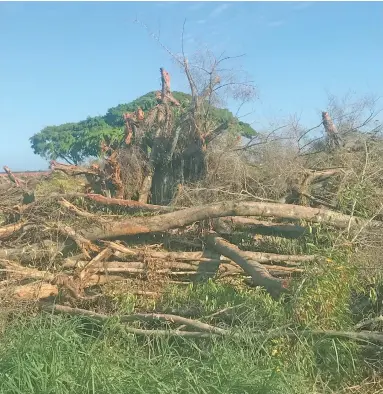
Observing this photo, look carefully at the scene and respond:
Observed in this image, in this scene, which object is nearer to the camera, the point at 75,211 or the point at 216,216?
the point at 216,216

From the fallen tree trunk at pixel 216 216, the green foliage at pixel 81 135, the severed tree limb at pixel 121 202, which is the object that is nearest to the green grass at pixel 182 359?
the fallen tree trunk at pixel 216 216

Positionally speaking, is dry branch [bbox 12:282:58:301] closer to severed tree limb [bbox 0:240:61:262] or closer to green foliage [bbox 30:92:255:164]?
severed tree limb [bbox 0:240:61:262]

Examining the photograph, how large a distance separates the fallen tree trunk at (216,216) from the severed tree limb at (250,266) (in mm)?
330

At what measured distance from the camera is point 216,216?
21.0 feet

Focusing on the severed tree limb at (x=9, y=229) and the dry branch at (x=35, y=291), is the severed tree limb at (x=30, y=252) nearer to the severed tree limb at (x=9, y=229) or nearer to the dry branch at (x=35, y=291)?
the severed tree limb at (x=9, y=229)

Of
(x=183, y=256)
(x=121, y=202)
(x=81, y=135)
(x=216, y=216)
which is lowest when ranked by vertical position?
(x=183, y=256)

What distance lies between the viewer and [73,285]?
5770mm

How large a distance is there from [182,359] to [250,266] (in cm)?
185

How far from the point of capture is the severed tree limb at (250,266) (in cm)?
524

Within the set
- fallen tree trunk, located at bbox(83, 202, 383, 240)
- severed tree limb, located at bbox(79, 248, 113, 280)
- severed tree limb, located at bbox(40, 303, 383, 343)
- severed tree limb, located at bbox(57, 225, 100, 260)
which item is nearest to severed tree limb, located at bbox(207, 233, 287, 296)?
fallen tree trunk, located at bbox(83, 202, 383, 240)

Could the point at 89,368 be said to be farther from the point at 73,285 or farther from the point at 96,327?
the point at 73,285

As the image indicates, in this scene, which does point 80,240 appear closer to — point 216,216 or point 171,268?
point 171,268

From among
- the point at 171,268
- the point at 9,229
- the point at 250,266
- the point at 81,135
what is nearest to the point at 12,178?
the point at 9,229

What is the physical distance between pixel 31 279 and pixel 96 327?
1241mm
